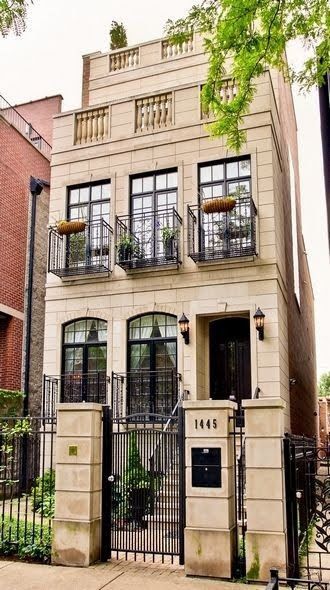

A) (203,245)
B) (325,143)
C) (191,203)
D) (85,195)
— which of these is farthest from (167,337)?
(325,143)

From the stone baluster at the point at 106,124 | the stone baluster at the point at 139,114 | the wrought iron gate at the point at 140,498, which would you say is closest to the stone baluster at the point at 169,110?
the stone baluster at the point at 139,114

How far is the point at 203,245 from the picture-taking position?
13.2 metres

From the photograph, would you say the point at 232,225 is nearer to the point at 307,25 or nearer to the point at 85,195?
the point at 85,195

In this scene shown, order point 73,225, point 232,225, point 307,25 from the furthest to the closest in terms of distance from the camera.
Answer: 1. point 73,225
2. point 232,225
3. point 307,25

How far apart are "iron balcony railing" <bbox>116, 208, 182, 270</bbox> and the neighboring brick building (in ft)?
14.2

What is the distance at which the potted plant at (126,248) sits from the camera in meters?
13.6

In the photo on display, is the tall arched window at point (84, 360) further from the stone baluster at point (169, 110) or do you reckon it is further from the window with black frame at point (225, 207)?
the stone baluster at point (169, 110)

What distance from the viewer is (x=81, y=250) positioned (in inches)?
562

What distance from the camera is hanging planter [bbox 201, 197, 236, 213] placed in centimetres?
1252

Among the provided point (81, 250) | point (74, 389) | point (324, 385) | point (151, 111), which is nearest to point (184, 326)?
point (74, 389)

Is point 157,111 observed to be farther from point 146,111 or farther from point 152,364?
point 152,364

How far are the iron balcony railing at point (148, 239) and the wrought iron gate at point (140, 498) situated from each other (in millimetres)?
5907

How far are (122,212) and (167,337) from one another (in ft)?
11.1

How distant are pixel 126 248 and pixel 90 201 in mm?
2025
